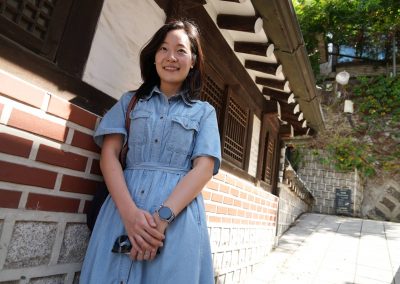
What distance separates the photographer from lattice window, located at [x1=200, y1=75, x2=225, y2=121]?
330 cm

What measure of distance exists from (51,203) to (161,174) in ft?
1.73

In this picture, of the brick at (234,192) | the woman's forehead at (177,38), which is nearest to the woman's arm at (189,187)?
the woman's forehead at (177,38)

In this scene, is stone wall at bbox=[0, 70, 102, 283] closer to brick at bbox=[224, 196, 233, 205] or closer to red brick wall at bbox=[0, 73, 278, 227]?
red brick wall at bbox=[0, 73, 278, 227]

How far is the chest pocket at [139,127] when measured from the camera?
155cm

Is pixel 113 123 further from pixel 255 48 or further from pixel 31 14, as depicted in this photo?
pixel 255 48

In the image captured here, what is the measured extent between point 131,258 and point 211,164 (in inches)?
21.9

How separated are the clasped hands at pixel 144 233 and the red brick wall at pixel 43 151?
1.43ft

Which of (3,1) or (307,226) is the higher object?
(3,1)

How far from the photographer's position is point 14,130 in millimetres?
1325

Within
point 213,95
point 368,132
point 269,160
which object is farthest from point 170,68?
point 368,132

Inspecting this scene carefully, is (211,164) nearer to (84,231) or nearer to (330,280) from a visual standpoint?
(84,231)

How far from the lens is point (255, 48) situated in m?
3.37

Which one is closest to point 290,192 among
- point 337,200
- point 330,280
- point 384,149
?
point 330,280

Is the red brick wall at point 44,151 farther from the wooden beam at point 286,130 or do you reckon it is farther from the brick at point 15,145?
the wooden beam at point 286,130
